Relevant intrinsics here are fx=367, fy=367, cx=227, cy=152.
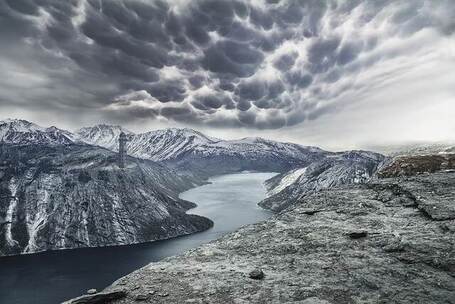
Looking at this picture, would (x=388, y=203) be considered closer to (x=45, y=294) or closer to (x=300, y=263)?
(x=300, y=263)

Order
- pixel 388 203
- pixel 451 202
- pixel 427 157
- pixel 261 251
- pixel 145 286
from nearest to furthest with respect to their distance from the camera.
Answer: pixel 145 286, pixel 261 251, pixel 451 202, pixel 388 203, pixel 427 157

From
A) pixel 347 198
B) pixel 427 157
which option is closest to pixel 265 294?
pixel 347 198

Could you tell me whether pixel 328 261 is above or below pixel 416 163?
below

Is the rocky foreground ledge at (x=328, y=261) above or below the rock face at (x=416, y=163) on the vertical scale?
below

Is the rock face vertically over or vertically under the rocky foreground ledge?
over

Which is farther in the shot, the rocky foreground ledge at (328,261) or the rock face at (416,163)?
the rock face at (416,163)

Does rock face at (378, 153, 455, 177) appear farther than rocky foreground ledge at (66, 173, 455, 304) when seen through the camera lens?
Yes

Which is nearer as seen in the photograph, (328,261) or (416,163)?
(328,261)

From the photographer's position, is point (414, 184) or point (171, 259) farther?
point (414, 184)
